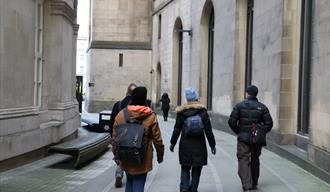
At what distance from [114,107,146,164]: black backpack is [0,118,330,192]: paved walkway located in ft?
9.26

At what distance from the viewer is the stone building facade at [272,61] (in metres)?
10.4

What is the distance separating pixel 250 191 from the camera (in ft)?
28.5

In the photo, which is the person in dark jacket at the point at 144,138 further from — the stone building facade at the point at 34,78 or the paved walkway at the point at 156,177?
the stone building facade at the point at 34,78

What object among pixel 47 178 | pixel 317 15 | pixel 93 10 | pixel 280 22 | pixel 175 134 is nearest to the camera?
pixel 175 134

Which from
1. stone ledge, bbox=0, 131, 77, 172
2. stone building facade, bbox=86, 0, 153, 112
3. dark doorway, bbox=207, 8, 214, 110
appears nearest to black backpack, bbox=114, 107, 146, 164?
stone ledge, bbox=0, 131, 77, 172

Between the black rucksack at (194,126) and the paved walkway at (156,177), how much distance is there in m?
1.51

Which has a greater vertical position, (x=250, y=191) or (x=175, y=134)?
(x=175, y=134)

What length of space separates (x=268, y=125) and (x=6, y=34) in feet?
16.3

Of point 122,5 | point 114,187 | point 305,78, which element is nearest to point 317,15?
point 305,78

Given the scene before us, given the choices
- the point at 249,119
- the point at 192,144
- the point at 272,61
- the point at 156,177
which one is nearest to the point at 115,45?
the point at 272,61

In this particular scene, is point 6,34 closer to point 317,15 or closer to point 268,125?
point 268,125

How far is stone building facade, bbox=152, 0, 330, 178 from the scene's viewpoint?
10.4 meters

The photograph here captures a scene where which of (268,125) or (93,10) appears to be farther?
(93,10)

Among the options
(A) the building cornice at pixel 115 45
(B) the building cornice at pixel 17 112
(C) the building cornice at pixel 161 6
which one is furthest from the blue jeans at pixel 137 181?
(A) the building cornice at pixel 115 45
